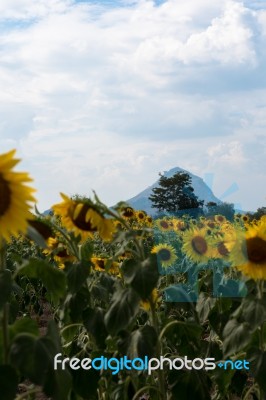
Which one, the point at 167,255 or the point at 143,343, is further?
the point at 167,255

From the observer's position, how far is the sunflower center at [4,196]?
194 centimetres

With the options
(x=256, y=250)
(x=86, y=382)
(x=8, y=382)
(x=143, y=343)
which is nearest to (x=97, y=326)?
(x=86, y=382)

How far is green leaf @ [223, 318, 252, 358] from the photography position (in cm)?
259

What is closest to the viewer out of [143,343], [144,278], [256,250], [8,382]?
[8,382]

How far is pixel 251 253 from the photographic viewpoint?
2.74 m

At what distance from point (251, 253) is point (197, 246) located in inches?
66.7

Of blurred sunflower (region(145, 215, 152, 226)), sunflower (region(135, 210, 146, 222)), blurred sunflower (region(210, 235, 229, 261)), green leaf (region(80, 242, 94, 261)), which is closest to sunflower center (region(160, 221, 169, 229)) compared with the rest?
sunflower (region(135, 210, 146, 222))

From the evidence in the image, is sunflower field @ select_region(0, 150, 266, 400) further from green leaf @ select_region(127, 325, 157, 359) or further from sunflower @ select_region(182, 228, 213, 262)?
sunflower @ select_region(182, 228, 213, 262)

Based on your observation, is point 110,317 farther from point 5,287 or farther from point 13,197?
point 13,197

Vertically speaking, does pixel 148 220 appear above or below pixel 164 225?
above

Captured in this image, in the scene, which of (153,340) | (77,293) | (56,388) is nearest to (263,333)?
(153,340)

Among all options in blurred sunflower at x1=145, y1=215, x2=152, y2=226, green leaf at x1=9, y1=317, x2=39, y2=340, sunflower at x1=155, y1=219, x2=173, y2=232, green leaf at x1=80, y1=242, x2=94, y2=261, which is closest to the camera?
green leaf at x1=9, y1=317, x2=39, y2=340

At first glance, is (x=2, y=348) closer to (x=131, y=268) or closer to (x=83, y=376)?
(x=131, y=268)

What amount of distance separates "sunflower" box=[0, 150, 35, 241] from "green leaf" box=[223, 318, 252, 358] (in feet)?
3.50
